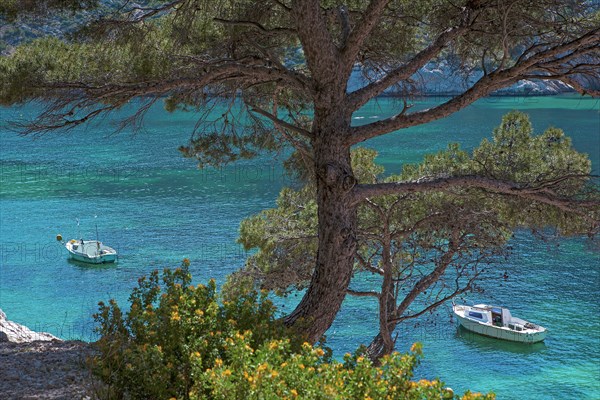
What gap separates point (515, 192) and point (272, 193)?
23.4 meters

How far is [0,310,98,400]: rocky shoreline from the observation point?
4.17 m

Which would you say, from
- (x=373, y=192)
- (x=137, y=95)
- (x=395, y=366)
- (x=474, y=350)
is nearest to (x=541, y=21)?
(x=373, y=192)

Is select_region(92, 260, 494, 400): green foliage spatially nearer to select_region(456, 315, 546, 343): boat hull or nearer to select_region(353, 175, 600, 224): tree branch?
select_region(353, 175, 600, 224): tree branch

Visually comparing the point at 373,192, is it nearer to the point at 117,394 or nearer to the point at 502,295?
the point at 117,394

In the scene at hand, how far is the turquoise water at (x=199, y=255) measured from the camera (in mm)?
18297

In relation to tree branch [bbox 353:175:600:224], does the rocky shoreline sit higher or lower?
lower

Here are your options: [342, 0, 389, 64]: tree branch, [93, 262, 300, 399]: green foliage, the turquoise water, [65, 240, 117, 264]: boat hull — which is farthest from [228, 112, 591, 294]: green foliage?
[65, 240, 117, 264]: boat hull

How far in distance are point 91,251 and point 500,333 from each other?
13094 mm

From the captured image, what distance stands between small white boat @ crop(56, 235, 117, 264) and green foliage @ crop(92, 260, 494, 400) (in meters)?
19.7

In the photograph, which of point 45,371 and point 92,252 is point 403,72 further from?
point 92,252

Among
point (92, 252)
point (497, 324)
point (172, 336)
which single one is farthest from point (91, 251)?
point (172, 336)

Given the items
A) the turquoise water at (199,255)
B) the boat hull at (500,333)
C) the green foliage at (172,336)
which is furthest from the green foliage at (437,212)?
the boat hull at (500,333)

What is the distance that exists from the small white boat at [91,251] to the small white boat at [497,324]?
36.5ft

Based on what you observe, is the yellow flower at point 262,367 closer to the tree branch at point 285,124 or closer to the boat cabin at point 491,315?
the tree branch at point 285,124
